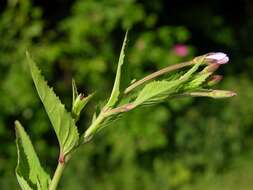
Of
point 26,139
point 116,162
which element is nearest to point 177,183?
point 116,162

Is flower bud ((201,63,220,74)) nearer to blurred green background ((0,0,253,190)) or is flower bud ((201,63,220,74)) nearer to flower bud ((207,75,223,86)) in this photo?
flower bud ((207,75,223,86))

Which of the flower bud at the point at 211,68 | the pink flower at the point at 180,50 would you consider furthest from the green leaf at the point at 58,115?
the pink flower at the point at 180,50

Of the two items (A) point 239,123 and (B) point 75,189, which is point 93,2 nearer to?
(B) point 75,189

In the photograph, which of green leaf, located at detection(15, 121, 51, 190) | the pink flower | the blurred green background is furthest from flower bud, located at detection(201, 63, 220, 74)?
the pink flower

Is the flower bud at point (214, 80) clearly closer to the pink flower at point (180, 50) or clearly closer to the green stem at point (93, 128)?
the green stem at point (93, 128)

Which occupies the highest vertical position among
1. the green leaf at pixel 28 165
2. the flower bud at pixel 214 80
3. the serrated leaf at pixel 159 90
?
the serrated leaf at pixel 159 90

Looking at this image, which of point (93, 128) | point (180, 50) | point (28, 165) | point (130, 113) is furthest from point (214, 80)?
point (180, 50)
